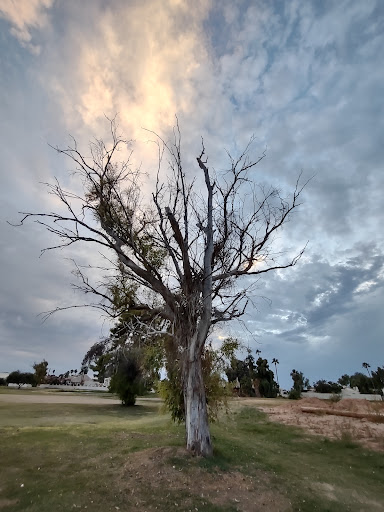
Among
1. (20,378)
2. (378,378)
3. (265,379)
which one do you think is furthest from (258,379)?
(20,378)

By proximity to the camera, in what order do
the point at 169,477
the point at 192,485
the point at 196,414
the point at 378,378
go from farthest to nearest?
the point at 378,378 → the point at 196,414 → the point at 169,477 → the point at 192,485

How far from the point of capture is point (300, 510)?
6.02 metres

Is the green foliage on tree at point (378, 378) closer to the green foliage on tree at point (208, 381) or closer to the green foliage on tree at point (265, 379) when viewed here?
the green foliage on tree at point (265, 379)

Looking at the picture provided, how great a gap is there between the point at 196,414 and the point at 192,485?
181 cm

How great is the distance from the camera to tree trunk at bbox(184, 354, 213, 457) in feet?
26.4

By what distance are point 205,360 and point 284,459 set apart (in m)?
4.06

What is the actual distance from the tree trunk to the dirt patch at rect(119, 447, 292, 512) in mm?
360

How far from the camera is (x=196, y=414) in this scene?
324 inches

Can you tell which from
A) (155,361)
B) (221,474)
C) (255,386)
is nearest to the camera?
(221,474)

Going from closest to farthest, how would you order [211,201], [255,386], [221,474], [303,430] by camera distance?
[221,474] < [211,201] < [303,430] < [255,386]

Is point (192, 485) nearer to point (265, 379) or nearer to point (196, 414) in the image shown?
point (196, 414)

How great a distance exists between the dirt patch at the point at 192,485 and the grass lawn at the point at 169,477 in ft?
0.07

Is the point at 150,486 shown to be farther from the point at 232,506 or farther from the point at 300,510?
the point at 300,510

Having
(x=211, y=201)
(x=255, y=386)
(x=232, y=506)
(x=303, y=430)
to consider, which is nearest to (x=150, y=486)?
(x=232, y=506)
